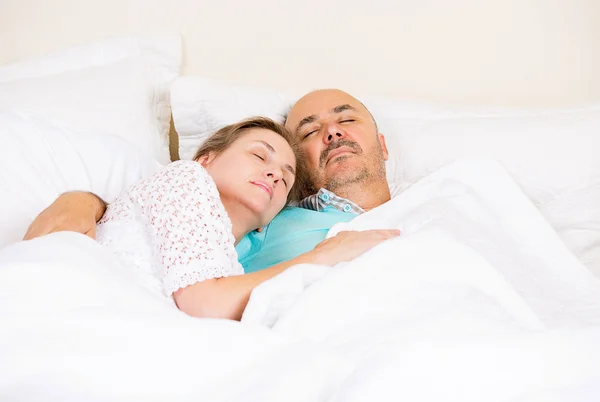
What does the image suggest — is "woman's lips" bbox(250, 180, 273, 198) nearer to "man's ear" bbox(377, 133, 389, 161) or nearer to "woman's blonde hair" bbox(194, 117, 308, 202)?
"woman's blonde hair" bbox(194, 117, 308, 202)

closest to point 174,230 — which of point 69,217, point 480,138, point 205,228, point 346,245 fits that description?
point 205,228

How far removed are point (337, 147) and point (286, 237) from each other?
36cm

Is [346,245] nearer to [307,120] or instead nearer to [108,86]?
[307,120]

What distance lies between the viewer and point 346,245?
3.81ft

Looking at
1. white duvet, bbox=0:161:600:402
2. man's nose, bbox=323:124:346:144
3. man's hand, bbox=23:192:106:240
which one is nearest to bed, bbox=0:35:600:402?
white duvet, bbox=0:161:600:402

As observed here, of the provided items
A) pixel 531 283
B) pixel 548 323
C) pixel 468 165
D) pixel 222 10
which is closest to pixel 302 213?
pixel 468 165

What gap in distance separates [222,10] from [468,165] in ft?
3.28

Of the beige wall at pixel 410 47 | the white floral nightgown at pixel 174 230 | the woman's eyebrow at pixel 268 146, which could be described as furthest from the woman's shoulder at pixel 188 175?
the beige wall at pixel 410 47

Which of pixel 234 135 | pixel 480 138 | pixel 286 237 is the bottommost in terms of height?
pixel 286 237

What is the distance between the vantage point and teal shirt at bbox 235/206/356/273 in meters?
1.49

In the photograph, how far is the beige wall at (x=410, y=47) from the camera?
2.12 metres

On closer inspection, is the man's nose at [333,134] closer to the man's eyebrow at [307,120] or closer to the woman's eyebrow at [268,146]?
the man's eyebrow at [307,120]

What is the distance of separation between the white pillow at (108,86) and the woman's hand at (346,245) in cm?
76

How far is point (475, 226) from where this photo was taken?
1.34 metres
